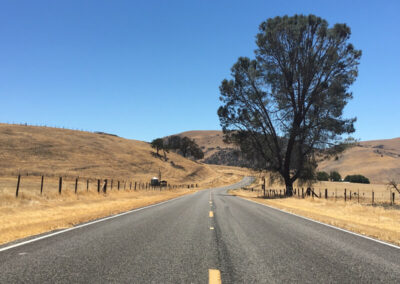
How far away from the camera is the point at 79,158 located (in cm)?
8144

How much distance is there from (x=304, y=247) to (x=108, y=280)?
4.67m

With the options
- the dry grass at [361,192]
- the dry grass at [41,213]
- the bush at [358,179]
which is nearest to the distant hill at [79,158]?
the dry grass at [361,192]

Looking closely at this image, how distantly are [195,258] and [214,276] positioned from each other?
3.98 feet

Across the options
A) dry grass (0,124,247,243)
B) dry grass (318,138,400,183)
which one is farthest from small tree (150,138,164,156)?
dry grass (318,138,400,183)

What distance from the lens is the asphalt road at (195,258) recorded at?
4.79 m

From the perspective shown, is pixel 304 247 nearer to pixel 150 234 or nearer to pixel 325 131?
pixel 150 234

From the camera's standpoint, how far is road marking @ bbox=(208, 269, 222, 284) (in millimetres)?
4555

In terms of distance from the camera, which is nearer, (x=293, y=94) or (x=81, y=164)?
(x=293, y=94)

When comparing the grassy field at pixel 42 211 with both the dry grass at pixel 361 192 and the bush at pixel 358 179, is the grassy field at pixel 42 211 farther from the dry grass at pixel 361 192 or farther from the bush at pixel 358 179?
the bush at pixel 358 179

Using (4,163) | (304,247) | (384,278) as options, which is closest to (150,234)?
(304,247)

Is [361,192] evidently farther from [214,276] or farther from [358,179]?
[214,276]

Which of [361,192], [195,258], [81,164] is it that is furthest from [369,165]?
[195,258]

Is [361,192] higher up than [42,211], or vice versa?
[42,211]

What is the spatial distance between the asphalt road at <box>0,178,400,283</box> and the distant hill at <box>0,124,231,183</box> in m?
59.9
